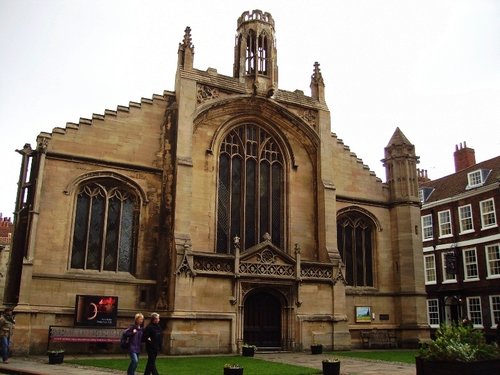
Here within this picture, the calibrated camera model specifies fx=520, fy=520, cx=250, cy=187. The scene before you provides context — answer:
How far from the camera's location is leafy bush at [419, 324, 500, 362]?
11.2 m

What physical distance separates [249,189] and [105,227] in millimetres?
7714

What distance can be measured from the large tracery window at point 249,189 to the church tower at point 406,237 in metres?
7.13

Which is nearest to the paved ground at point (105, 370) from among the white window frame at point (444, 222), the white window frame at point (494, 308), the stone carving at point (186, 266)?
the stone carving at point (186, 266)

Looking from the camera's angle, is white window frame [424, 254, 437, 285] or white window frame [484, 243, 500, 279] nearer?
white window frame [484, 243, 500, 279]

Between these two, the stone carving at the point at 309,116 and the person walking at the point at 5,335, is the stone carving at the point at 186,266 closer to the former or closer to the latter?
the person walking at the point at 5,335

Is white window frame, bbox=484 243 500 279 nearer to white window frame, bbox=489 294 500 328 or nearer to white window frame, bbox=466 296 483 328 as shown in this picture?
white window frame, bbox=489 294 500 328

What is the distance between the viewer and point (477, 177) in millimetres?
38094

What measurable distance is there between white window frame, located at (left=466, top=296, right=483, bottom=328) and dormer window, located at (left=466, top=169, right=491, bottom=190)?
8129 mm

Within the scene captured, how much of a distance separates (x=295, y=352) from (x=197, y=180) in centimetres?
936

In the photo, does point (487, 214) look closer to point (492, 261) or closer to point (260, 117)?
point (492, 261)

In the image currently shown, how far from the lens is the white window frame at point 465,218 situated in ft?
124

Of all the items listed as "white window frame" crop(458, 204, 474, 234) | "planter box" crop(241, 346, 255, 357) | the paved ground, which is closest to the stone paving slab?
the paved ground

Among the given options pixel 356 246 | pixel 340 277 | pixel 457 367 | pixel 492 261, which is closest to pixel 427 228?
pixel 492 261

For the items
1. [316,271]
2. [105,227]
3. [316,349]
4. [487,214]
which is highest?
[487,214]
